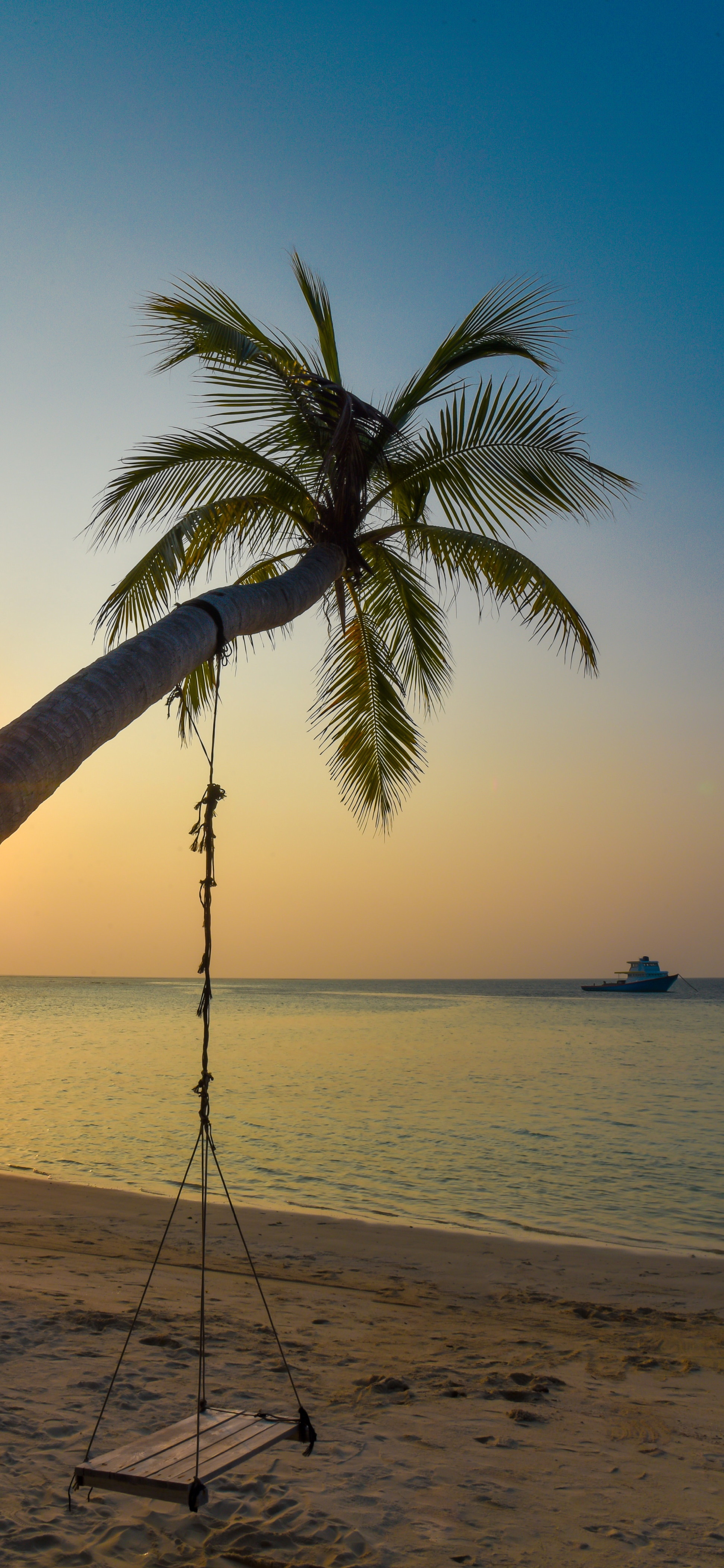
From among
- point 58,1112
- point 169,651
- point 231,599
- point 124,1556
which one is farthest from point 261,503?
point 58,1112

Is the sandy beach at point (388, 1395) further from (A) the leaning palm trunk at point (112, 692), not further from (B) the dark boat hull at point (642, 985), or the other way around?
(B) the dark boat hull at point (642, 985)

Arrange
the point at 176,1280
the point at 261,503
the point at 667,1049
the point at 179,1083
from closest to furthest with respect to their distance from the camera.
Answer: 1. the point at 261,503
2. the point at 176,1280
3. the point at 179,1083
4. the point at 667,1049

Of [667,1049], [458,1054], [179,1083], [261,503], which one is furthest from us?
[667,1049]

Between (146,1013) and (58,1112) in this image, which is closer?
(58,1112)

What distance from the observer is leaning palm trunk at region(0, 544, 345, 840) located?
3.06 metres

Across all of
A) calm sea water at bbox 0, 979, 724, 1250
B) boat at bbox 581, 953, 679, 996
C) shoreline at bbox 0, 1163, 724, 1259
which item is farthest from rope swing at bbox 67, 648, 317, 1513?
boat at bbox 581, 953, 679, 996

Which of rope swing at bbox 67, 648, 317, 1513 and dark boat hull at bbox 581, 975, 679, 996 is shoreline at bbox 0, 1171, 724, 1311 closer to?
rope swing at bbox 67, 648, 317, 1513

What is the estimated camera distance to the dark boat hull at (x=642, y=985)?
286 ft

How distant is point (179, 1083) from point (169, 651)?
23587 mm

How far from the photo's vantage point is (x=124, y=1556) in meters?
3.86

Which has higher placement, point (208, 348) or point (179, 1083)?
point (208, 348)

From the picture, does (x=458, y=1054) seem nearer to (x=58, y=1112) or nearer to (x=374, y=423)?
(x=58, y=1112)

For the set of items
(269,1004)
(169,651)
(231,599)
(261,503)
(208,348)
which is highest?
(208,348)

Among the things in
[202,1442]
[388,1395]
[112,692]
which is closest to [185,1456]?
[202,1442]
